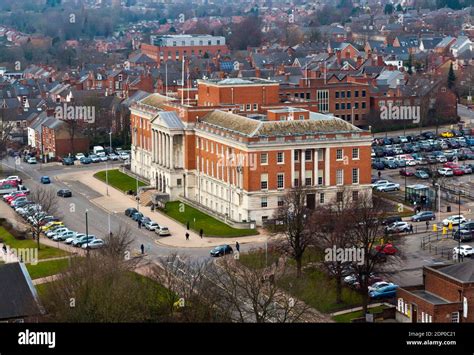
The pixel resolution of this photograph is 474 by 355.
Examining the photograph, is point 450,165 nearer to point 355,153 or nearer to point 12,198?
point 355,153

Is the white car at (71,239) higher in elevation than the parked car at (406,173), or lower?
lower

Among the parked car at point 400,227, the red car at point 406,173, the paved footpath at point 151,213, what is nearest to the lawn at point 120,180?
the paved footpath at point 151,213

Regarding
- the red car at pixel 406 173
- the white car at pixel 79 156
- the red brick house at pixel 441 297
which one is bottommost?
the white car at pixel 79 156

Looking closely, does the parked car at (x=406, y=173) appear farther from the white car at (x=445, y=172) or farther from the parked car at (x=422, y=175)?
the white car at (x=445, y=172)

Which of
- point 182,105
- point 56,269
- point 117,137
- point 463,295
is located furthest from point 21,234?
point 117,137

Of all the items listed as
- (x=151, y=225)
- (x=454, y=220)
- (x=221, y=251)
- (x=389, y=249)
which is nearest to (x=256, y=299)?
(x=389, y=249)

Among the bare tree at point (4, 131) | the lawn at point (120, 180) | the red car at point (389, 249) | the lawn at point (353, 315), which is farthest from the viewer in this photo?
the bare tree at point (4, 131)

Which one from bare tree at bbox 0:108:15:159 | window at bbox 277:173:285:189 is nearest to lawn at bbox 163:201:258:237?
window at bbox 277:173:285:189
